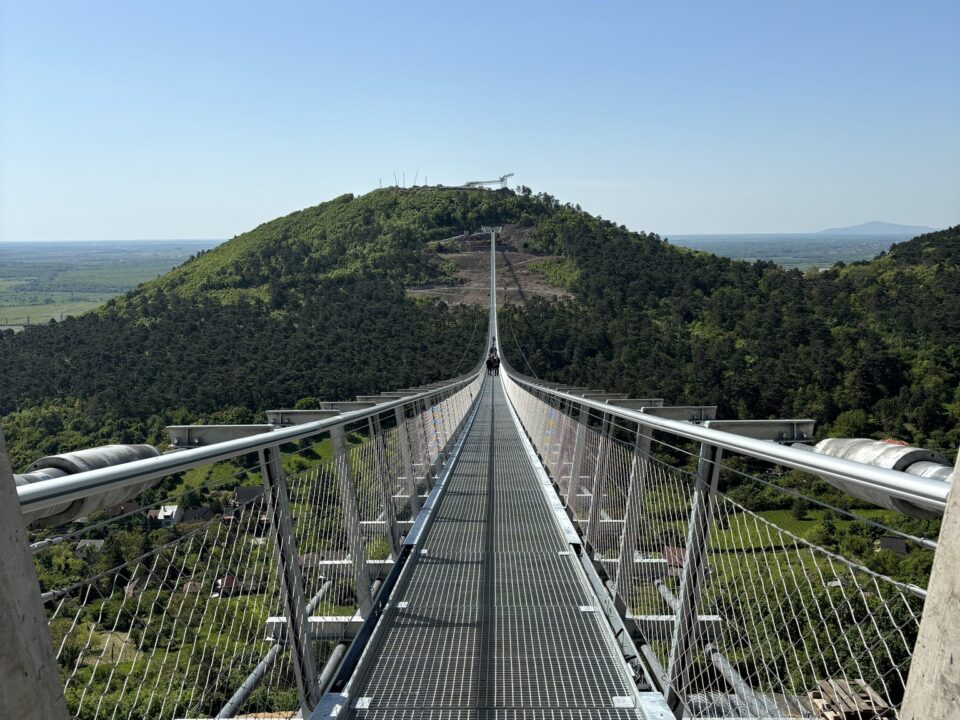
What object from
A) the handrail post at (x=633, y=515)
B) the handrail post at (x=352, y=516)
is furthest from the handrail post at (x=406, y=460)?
the handrail post at (x=633, y=515)

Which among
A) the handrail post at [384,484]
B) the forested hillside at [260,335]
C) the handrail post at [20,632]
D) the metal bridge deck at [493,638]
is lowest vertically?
the forested hillside at [260,335]

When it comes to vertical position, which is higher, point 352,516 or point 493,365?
point 352,516

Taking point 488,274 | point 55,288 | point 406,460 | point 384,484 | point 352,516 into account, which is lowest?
point 55,288

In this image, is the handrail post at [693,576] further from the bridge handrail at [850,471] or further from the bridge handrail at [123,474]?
the bridge handrail at [123,474]

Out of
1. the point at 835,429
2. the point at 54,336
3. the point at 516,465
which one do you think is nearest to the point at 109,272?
the point at 54,336

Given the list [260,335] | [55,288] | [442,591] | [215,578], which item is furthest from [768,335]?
[55,288]

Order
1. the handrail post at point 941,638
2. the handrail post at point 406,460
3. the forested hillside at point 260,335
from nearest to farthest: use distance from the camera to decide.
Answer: the handrail post at point 941,638
the handrail post at point 406,460
the forested hillside at point 260,335

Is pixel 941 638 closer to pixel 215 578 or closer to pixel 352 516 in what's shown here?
pixel 215 578

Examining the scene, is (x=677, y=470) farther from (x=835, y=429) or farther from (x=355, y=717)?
(x=835, y=429)
